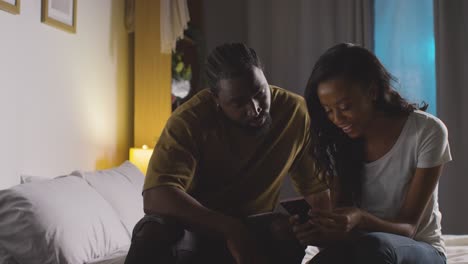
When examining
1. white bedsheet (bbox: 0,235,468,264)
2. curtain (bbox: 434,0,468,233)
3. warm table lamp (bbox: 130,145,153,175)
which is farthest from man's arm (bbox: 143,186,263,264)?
curtain (bbox: 434,0,468,233)

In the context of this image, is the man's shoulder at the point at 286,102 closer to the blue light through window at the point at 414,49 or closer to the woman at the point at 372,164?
the woman at the point at 372,164

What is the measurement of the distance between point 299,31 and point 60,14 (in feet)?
5.23

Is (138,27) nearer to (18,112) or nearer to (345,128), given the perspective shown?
(18,112)

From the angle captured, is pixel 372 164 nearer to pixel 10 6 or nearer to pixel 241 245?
pixel 241 245

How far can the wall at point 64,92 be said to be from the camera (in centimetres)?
208

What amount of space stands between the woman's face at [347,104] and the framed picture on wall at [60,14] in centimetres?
140

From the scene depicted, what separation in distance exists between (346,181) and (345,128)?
0.16 meters

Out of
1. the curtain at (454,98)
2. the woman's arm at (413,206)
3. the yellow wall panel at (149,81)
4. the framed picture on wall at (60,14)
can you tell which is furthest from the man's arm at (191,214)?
the curtain at (454,98)

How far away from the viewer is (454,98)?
3.04m

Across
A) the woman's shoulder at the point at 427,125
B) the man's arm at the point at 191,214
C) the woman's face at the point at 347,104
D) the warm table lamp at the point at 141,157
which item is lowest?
the man's arm at the point at 191,214

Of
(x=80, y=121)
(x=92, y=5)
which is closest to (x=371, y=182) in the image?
(x=80, y=121)

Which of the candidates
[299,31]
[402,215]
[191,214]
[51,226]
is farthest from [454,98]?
[51,226]

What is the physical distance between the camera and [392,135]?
4.58 ft

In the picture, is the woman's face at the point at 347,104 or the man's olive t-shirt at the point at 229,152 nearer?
the woman's face at the point at 347,104
